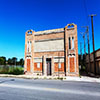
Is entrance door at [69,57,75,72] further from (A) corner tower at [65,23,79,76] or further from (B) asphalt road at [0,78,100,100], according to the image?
(B) asphalt road at [0,78,100,100]

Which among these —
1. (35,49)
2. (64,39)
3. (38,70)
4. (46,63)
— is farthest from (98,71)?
(35,49)

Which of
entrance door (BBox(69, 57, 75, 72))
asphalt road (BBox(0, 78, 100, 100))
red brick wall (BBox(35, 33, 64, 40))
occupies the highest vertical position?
red brick wall (BBox(35, 33, 64, 40))

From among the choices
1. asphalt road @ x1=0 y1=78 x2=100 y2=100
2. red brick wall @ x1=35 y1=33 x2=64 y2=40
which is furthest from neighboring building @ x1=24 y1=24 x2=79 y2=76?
asphalt road @ x1=0 y1=78 x2=100 y2=100

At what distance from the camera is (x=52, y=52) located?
17344mm

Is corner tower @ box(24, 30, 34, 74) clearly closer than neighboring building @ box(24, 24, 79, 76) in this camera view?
No

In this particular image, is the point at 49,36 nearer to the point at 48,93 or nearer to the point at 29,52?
the point at 29,52

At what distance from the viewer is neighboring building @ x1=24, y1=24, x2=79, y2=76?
52.5 ft

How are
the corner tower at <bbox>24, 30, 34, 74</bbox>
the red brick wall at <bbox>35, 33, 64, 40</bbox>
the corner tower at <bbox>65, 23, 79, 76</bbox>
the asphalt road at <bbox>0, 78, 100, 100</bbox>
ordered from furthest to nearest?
the corner tower at <bbox>24, 30, 34, 74</bbox> → the red brick wall at <bbox>35, 33, 64, 40</bbox> → the corner tower at <bbox>65, 23, 79, 76</bbox> → the asphalt road at <bbox>0, 78, 100, 100</bbox>

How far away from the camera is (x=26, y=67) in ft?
61.2

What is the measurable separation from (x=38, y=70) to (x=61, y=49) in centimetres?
591

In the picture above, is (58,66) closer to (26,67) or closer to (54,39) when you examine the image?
(54,39)

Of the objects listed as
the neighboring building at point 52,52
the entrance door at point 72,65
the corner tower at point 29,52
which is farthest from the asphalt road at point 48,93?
the corner tower at point 29,52

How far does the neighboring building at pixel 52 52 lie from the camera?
16.0m

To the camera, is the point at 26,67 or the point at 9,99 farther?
the point at 26,67
